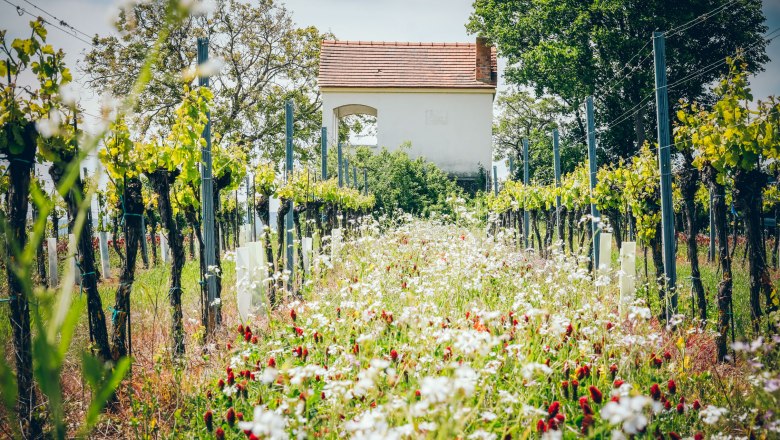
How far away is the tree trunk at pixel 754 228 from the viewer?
5.18 meters

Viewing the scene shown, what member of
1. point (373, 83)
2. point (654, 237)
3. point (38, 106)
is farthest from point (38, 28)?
point (373, 83)

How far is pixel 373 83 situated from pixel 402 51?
3339 mm

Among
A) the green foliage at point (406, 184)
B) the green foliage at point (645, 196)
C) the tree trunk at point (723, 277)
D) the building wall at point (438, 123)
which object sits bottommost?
the tree trunk at point (723, 277)

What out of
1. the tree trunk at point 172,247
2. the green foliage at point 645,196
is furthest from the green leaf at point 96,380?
the green foliage at point 645,196

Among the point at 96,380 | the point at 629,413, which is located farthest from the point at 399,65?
the point at 96,380

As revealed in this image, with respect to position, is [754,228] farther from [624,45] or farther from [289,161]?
[624,45]

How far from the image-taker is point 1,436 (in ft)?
10.1

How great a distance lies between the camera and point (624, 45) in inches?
882

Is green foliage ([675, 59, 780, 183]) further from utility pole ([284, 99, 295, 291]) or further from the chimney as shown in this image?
the chimney

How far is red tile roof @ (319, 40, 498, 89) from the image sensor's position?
26.6 metres

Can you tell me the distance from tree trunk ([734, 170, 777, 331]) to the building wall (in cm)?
2131

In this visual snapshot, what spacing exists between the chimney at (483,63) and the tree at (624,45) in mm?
1297

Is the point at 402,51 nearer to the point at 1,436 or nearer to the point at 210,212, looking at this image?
the point at 210,212

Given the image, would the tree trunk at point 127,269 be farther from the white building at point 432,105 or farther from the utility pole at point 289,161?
the white building at point 432,105
